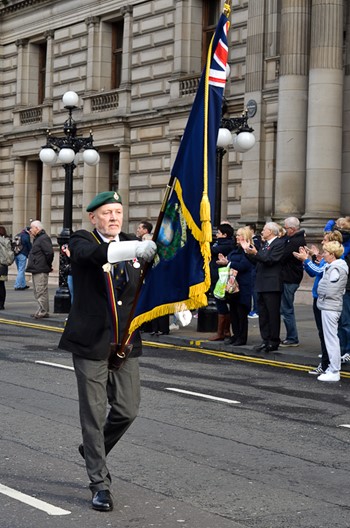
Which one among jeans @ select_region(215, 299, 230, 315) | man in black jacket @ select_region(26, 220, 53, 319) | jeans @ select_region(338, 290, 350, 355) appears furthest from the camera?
man in black jacket @ select_region(26, 220, 53, 319)

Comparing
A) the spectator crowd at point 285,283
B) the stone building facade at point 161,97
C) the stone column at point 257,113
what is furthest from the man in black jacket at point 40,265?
the stone column at point 257,113

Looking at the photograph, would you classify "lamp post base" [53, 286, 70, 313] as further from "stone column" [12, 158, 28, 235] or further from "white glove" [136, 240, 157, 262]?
"white glove" [136, 240, 157, 262]

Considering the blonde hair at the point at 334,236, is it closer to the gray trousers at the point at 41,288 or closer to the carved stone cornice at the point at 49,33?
the gray trousers at the point at 41,288

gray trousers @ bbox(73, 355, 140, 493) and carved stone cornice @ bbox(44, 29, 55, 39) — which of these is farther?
carved stone cornice @ bbox(44, 29, 55, 39)

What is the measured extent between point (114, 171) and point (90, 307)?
2974cm

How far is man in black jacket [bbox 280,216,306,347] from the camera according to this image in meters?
17.6

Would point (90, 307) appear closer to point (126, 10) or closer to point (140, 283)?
point (140, 283)

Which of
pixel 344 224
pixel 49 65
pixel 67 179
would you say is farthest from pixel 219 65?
pixel 49 65

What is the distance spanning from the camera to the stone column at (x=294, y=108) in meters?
27.2

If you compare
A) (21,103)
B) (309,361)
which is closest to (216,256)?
(309,361)

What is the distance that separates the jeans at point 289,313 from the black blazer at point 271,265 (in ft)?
3.50

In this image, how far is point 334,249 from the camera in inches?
569

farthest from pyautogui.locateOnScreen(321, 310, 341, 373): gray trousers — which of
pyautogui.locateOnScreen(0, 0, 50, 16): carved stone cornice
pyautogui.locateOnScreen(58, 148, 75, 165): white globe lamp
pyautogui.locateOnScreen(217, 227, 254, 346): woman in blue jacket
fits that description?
pyautogui.locateOnScreen(0, 0, 50, 16): carved stone cornice

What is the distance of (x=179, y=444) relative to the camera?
947 cm
